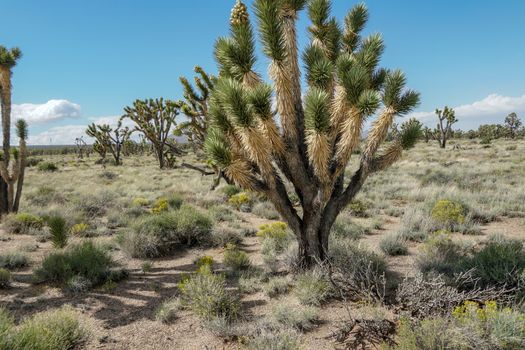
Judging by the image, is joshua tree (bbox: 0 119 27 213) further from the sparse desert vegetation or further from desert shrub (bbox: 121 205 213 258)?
desert shrub (bbox: 121 205 213 258)

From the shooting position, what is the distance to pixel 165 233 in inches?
340

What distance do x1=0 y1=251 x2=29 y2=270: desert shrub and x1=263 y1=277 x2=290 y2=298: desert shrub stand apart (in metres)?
5.35

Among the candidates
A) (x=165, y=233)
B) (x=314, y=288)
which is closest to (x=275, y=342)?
(x=314, y=288)

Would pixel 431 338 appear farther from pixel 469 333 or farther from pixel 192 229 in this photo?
pixel 192 229

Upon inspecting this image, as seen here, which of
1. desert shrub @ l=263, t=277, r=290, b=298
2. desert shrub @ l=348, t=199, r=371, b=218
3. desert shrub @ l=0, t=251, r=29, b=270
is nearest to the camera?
desert shrub @ l=263, t=277, r=290, b=298

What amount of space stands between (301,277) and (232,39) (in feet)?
13.0

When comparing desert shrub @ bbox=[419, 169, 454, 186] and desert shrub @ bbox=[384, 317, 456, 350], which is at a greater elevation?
desert shrub @ bbox=[419, 169, 454, 186]

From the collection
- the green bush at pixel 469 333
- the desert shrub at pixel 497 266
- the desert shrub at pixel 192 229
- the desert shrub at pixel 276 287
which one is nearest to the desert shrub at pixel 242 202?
the desert shrub at pixel 192 229

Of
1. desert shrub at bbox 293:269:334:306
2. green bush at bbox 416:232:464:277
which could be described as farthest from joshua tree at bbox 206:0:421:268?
green bush at bbox 416:232:464:277

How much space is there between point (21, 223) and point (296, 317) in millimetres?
9163

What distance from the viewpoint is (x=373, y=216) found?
1109cm

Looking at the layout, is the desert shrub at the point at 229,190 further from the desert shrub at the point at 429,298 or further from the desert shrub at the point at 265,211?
the desert shrub at the point at 429,298

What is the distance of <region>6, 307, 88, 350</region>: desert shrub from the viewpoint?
10.9 feet

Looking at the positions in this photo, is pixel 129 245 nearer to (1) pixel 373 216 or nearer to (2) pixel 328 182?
(2) pixel 328 182
